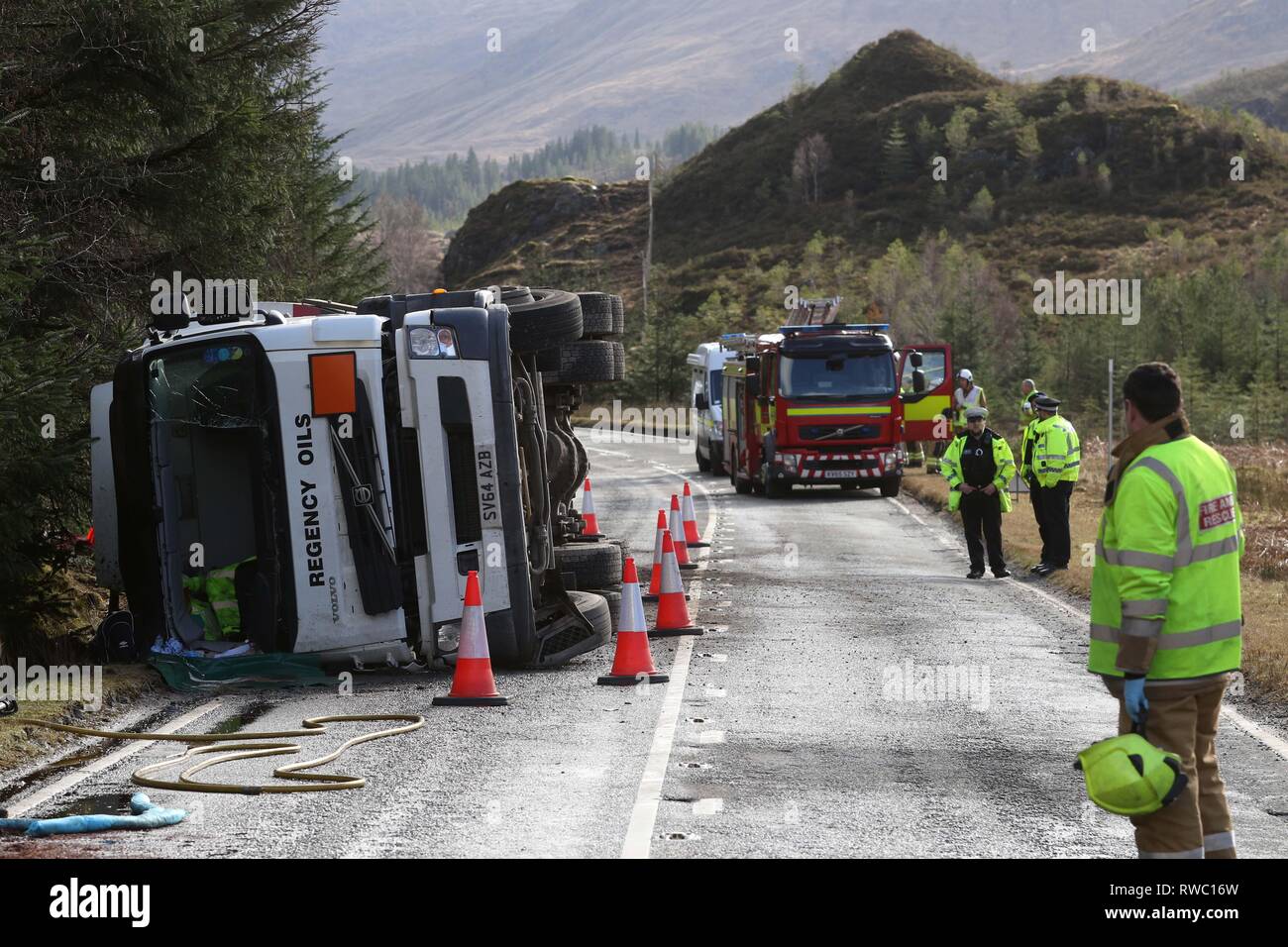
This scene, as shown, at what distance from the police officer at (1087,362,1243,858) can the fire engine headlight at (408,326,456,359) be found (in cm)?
584

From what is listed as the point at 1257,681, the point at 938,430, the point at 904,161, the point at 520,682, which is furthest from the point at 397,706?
the point at 904,161

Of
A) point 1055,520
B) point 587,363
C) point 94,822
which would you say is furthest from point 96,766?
point 1055,520

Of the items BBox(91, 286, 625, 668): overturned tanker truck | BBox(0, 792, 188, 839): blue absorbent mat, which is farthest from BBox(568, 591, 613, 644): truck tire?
BBox(0, 792, 188, 839): blue absorbent mat

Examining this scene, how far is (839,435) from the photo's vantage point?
28.6 metres

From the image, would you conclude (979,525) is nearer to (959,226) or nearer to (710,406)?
(710,406)

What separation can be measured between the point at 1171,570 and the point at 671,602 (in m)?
7.95

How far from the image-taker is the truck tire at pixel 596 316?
1469 cm

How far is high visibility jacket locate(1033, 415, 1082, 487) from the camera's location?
1756 centimetres

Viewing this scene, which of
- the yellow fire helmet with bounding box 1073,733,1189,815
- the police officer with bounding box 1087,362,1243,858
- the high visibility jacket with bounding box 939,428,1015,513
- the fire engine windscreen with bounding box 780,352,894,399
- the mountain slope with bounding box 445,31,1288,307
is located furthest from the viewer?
the mountain slope with bounding box 445,31,1288,307

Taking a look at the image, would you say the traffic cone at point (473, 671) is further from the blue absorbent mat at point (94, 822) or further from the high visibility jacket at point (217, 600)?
the blue absorbent mat at point (94, 822)

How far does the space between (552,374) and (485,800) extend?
6662mm

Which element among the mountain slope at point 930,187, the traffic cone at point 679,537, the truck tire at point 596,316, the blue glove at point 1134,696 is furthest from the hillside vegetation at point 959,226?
the blue glove at point 1134,696

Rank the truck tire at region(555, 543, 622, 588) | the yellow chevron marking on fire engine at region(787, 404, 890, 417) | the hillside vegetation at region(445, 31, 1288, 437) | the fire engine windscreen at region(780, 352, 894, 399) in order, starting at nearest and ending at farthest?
the truck tire at region(555, 543, 622, 588) → the yellow chevron marking on fire engine at region(787, 404, 890, 417) → the fire engine windscreen at region(780, 352, 894, 399) → the hillside vegetation at region(445, 31, 1288, 437)

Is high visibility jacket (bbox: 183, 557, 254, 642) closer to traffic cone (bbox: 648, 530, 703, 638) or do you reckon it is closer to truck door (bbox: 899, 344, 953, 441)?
traffic cone (bbox: 648, 530, 703, 638)
